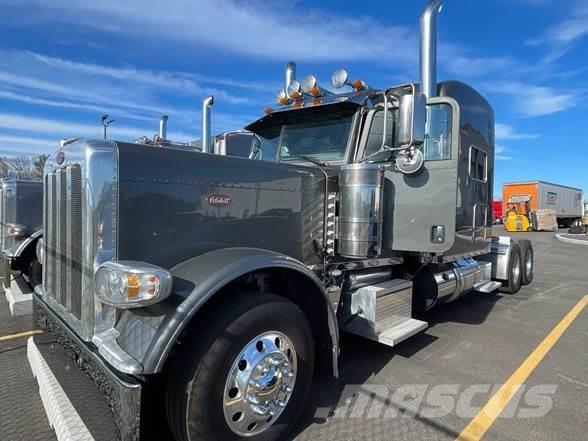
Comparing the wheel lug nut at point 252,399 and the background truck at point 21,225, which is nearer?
the wheel lug nut at point 252,399

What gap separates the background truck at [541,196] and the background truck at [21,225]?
3286 centimetres

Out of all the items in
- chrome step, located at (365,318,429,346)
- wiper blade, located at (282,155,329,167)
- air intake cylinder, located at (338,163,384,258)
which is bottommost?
chrome step, located at (365,318,429,346)

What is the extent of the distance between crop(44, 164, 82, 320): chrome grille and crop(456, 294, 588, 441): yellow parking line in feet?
8.97

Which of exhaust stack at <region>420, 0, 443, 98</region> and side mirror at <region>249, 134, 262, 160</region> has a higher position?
exhaust stack at <region>420, 0, 443, 98</region>

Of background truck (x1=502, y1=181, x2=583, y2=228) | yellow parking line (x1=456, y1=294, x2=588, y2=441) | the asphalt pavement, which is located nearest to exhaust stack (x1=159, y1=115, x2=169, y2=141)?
the asphalt pavement

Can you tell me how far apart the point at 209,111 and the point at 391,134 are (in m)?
2.96

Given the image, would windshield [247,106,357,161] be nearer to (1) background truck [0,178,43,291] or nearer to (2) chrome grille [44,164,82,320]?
(2) chrome grille [44,164,82,320]

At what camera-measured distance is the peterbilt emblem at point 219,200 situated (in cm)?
272

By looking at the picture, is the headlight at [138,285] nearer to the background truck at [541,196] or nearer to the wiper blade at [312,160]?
the wiper blade at [312,160]

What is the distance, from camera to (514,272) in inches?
290

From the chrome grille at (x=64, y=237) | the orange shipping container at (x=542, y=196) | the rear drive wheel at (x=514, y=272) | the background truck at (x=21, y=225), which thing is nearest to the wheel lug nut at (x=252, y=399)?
the chrome grille at (x=64, y=237)

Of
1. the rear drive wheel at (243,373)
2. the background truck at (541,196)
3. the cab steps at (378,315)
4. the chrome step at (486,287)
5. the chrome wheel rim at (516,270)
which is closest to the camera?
the rear drive wheel at (243,373)

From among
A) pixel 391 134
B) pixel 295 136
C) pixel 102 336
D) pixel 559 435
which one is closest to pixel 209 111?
pixel 295 136

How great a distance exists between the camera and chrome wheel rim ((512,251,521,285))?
7.35 m
